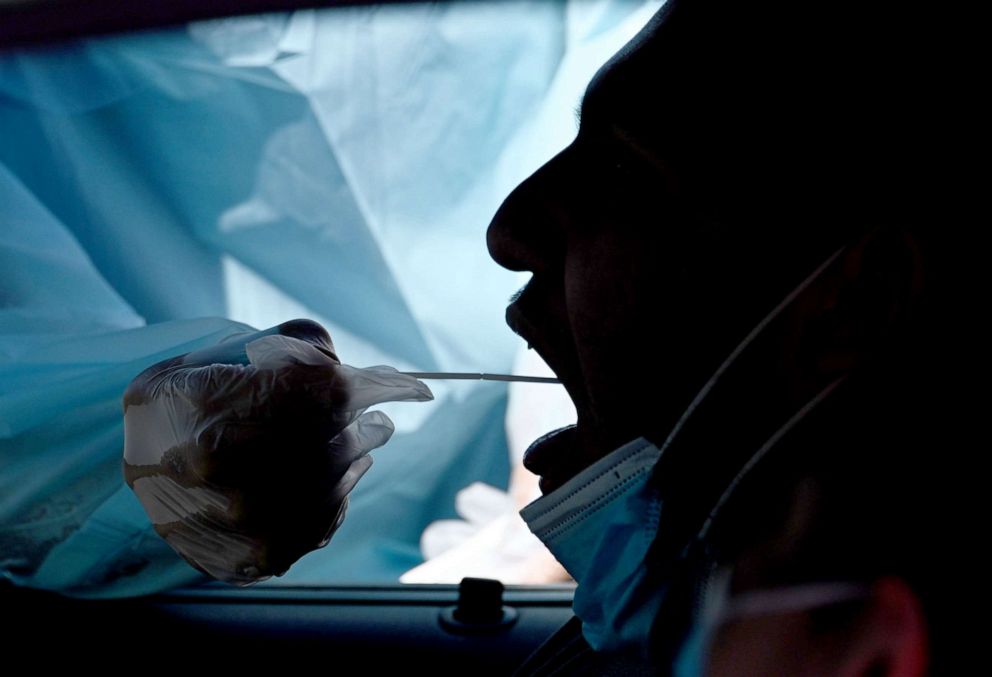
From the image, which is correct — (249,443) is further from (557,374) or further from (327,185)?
(327,185)

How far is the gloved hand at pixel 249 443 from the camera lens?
2.92ft

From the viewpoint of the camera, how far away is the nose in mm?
896

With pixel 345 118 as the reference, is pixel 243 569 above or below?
below

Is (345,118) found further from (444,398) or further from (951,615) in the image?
(951,615)

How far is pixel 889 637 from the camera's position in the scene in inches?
21.8

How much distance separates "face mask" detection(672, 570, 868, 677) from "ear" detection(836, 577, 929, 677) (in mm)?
16

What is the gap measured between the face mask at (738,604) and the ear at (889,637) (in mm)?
16

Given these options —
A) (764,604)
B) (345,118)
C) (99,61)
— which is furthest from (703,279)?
(99,61)

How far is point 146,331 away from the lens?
1.10 metres

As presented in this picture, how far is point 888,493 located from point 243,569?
0.75 meters

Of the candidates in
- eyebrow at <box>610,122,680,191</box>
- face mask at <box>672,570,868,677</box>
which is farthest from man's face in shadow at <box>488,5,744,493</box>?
face mask at <box>672,570,868,677</box>

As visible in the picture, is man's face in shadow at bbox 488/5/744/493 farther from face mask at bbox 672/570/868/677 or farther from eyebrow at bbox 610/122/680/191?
face mask at bbox 672/570/868/677

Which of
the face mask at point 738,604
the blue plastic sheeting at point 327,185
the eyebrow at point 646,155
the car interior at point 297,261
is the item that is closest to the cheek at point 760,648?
the face mask at point 738,604

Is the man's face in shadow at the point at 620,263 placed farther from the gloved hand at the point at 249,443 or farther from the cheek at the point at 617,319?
the gloved hand at the point at 249,443
